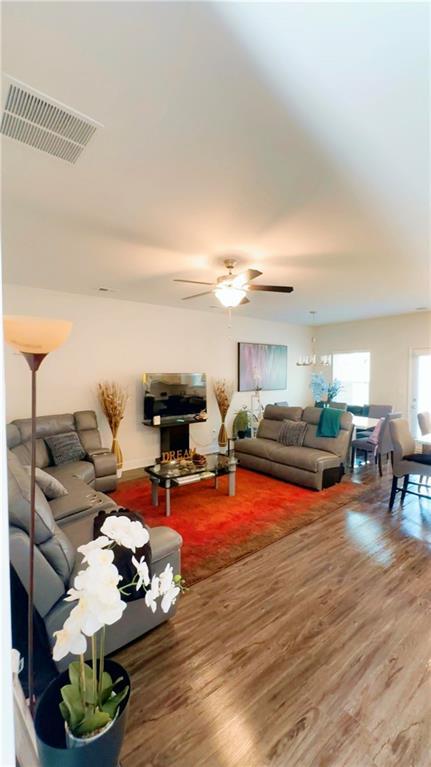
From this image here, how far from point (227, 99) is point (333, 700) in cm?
284

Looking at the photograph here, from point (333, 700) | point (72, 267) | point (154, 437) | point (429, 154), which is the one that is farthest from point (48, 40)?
point (154, 437)

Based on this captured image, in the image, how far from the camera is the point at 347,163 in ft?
6.12

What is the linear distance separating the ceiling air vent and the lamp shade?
3.60 ft

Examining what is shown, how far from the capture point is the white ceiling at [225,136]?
113 cm

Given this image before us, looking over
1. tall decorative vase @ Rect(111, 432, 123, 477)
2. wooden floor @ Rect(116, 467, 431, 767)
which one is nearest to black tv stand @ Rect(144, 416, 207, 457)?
tall decorative vase @ Rect(111, 432, 123, 477)

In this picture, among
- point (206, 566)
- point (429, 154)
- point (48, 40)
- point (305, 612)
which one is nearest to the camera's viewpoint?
point (48, 40)

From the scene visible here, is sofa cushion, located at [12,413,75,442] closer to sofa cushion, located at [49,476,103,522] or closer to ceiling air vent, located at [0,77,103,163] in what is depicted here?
sofa cushion, located at [49,476,103,522]

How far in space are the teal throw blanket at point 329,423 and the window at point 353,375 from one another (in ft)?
10.2

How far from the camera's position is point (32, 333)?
1044mm

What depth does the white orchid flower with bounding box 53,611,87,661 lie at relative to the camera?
0.84 meters

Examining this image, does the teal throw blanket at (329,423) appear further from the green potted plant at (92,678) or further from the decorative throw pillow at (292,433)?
the green potted plant at (92,678)

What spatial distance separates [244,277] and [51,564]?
2644 mm

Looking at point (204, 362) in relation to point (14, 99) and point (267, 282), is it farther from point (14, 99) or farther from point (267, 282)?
point (14, 99)

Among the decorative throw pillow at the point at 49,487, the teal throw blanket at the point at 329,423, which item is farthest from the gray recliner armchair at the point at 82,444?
the teal throw blanket at the point at 329,423
